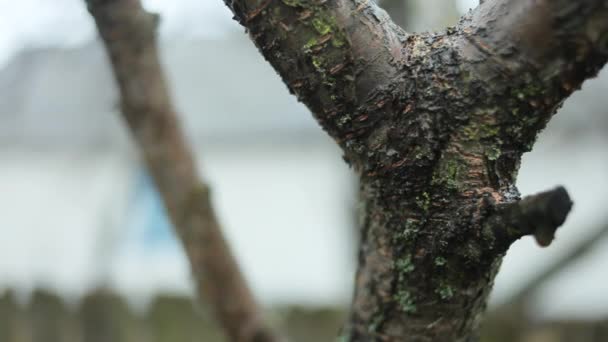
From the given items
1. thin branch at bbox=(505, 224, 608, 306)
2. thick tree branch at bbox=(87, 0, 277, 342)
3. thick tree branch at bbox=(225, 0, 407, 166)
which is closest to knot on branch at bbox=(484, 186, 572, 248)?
thick tree branch at bbox=(225, 0, 407, 166)

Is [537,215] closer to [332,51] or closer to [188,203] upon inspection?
[332,51]

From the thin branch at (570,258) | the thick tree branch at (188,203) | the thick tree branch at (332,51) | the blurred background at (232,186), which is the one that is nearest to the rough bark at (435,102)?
the thick tree branch at (332,51)

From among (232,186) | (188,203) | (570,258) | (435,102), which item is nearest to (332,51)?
(435,102)

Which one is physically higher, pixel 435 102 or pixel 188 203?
pixel 188 203

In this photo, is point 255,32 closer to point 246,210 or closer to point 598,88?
point 598,88

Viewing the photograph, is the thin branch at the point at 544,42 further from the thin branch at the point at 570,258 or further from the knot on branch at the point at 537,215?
the thin branch at the point at 570,258

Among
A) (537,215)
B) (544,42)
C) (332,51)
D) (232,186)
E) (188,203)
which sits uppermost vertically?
(232,186)

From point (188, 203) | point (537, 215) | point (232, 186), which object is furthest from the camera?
point (232, 186)
